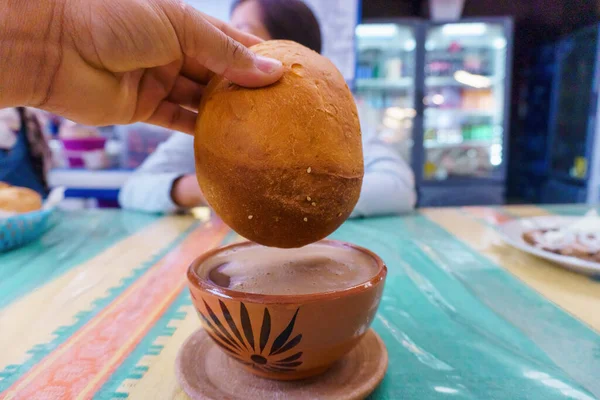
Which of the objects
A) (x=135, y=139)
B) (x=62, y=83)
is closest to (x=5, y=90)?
(x=62, y=83)

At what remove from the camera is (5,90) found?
518 mm

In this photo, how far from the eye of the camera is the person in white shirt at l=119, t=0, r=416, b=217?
1.27 meters

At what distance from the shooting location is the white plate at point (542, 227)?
0.73 m

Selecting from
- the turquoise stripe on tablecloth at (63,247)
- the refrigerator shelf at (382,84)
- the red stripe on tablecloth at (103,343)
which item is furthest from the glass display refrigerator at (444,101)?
the red stripe on tablecloth at (103,343)

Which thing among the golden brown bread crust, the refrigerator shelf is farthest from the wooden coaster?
the refrigerator shelf

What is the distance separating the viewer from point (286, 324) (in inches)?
16.7

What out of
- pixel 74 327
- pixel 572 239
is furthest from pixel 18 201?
pixel 572 239

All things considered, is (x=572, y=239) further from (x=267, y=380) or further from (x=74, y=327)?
(x=74, y=327)

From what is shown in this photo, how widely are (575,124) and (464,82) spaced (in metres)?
1.06

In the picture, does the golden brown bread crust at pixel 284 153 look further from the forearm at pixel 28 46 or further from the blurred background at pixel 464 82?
the blurred background at pixel 464 82

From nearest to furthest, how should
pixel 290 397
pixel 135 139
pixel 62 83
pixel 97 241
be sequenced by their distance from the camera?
pixel 290 397 → pixel 62 83 → pixel 97 241 → pixel 135 139

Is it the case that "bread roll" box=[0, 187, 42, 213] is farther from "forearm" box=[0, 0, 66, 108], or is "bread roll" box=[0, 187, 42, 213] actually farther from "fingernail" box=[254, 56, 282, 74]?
"fingernail" box=[254, 56, 282, 74]

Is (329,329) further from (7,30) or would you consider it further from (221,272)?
(7,30)

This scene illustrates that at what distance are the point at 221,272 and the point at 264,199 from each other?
0.13 m
